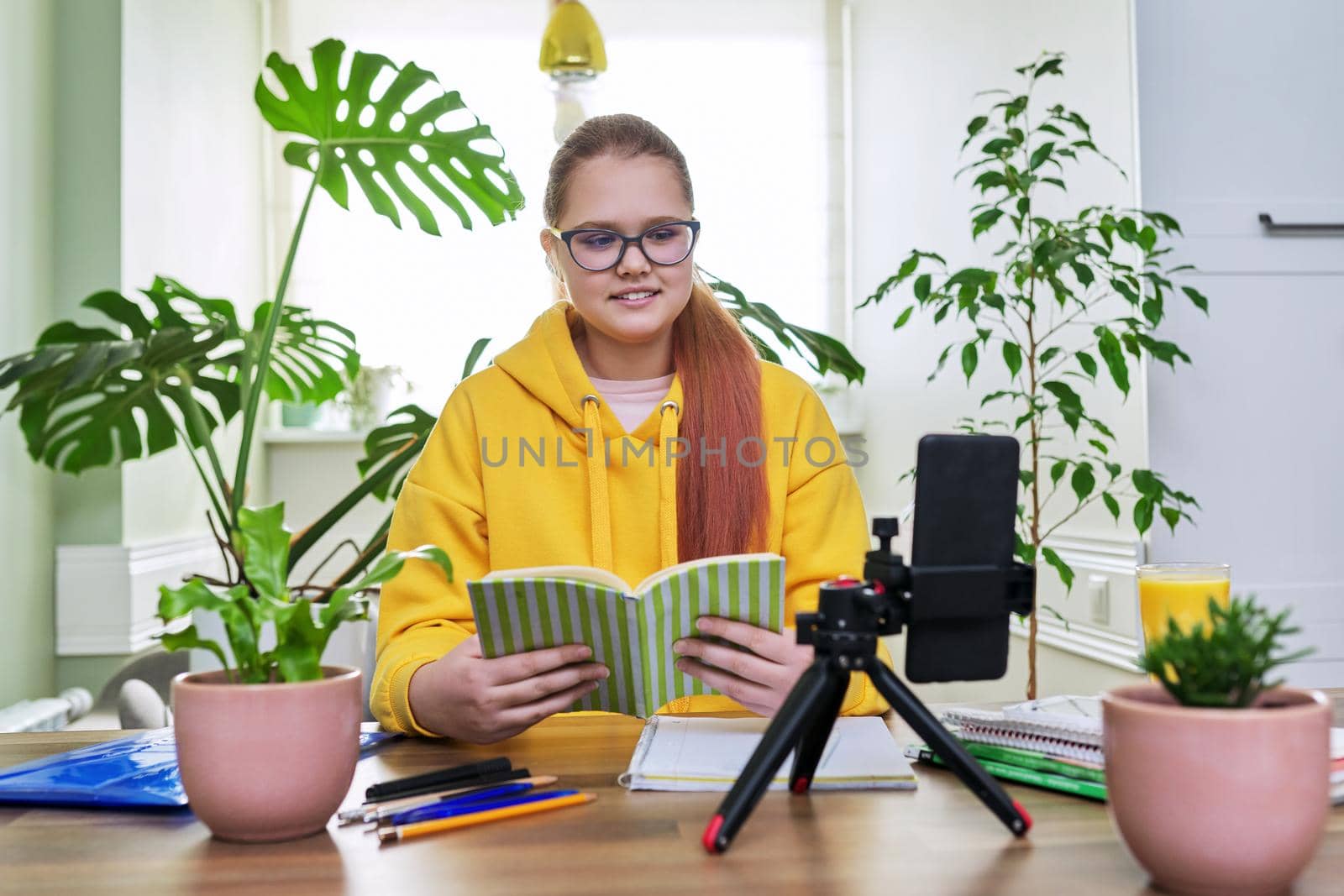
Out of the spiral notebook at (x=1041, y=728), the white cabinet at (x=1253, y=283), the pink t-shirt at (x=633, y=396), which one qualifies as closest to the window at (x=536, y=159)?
the white cabinet at (x=1253, y=283)

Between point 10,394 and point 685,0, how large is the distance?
114 inches

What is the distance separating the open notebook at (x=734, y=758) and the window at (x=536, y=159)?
3277 mm

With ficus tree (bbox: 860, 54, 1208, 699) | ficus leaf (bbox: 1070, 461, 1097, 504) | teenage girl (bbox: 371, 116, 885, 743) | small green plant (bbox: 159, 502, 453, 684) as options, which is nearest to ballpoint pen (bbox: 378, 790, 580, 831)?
small green plant (bbox: 159, 502, 453, 684)

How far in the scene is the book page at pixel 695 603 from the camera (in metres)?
0.96

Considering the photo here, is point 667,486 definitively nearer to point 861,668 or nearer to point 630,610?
point 630,610

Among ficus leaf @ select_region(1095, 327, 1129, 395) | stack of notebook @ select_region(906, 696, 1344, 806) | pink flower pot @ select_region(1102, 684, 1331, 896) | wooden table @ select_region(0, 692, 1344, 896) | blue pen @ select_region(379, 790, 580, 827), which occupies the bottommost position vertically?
wooden table @ select_region(0, 692, 1344, 896)

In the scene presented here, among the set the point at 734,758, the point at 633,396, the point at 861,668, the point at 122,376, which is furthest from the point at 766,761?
the point at 122,376

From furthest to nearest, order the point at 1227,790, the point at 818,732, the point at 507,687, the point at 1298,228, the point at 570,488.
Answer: the point at 1298,228
the point at 570,488
the point at 507,687
the point at 818,732
the point at 1227,790

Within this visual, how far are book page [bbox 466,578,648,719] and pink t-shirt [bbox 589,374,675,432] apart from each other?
1.64 feet

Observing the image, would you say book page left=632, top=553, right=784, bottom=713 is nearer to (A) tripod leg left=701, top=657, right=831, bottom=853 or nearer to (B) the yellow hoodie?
(A) tripod leg left=701, top=657, right=831, bottom=853

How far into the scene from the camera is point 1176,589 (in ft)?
3.57

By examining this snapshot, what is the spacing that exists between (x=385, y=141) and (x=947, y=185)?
1.86 metres

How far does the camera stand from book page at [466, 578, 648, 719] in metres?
0.95

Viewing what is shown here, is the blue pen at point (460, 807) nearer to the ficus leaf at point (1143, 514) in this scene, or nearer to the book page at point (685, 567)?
the book page at point (685, 567)
